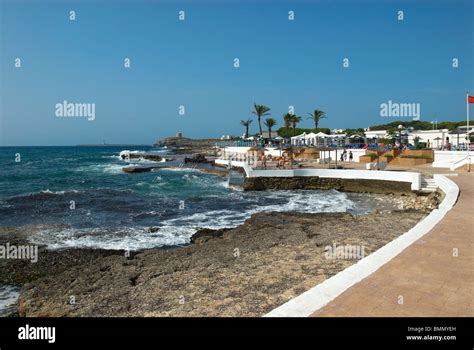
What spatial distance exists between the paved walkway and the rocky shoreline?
5.61 ft

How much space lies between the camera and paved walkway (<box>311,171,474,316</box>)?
5.15m

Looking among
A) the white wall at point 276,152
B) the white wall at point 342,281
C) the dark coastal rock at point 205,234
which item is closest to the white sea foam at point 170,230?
the dark coastal rock at point 205,234

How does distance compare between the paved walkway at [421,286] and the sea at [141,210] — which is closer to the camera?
the paved walkway at [421,286]

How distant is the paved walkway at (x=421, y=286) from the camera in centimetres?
515

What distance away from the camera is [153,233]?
14680mm

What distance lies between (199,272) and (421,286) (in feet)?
17.6

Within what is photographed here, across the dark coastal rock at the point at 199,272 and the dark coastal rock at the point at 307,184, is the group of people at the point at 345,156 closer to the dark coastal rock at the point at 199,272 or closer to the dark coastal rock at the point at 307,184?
the dark coastal rock at the point at 307,184

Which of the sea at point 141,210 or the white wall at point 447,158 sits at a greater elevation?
the white wall at point 447,158

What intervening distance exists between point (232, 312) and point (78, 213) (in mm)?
15572

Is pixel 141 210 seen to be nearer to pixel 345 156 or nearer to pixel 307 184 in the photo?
pixel 307 184

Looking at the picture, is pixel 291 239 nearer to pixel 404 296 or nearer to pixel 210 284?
pixel 210 284

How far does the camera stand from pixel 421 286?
5957 mm

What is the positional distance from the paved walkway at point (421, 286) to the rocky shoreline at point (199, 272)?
1.71 metres
